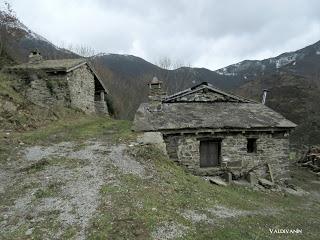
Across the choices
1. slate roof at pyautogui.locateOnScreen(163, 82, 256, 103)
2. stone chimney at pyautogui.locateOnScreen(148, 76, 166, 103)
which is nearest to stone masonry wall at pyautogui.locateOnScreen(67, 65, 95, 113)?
stone chimney at pyautogui.locateOnScreen(148, 76, 166, 103)

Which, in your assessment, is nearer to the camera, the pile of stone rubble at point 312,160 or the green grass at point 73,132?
the green grass at point 73,132

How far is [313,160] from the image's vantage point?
28016mm

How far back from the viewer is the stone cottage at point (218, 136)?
1728 cm

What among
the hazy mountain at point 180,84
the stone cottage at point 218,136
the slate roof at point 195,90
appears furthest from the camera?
the hazy mountain at point 180,84

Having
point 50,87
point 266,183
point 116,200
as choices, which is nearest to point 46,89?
point 50,87

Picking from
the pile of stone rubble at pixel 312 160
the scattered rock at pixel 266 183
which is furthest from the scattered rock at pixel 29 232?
the pile of stone rubble at pixel 312 160

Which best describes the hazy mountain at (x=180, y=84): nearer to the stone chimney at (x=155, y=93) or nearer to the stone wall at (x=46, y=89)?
the stone wall at (x=46, y=89)

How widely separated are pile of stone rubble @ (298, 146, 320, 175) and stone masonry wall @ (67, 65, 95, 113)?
16829mm

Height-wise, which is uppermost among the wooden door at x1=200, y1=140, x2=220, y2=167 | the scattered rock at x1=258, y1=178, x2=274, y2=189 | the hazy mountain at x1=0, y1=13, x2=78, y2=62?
the hazy mountain at x1=0, y1=13, x2=78, y2=62

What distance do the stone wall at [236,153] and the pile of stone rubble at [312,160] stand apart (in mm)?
8633

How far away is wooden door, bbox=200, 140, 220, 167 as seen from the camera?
18.0 meters

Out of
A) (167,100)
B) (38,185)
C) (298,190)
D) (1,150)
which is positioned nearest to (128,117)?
(167,100)

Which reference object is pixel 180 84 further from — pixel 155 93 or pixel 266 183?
pixel 266 183

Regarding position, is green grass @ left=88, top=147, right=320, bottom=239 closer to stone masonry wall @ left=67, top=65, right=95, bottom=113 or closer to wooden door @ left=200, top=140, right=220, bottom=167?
wooden door @ left=200, top=140, right=220, bottom=167
